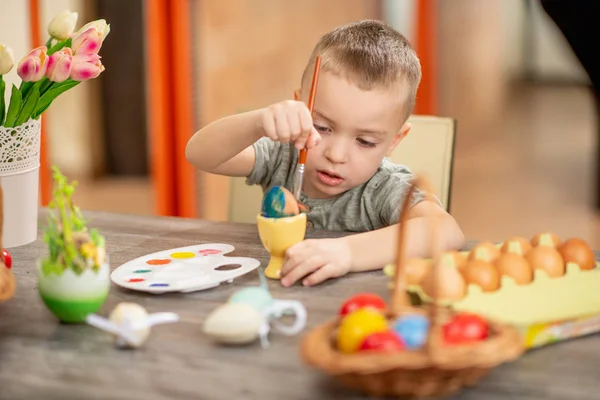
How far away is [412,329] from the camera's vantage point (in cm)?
69

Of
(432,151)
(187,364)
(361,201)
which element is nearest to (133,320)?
(187,364)

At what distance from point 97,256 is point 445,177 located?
914 millimetres

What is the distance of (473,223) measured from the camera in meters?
2.96

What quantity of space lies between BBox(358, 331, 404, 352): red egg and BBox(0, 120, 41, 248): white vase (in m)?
0.77

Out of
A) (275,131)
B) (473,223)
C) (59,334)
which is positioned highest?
(275,131)

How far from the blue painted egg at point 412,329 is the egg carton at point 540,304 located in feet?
0.28

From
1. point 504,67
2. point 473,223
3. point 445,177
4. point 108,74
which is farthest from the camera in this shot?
point 108,74

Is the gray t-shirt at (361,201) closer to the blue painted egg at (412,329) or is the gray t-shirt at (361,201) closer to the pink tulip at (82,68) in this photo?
the pink tulip at (82,68)

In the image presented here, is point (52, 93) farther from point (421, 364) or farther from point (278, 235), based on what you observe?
point (421, 364)

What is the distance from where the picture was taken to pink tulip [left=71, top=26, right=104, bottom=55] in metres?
1.18

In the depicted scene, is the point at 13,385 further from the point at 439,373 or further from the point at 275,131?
the point at 275,131

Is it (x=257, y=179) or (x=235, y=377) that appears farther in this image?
(x=257, y=179)

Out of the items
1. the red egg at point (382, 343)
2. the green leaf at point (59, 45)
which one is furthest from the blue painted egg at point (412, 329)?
the green leaf at point (59, 45)

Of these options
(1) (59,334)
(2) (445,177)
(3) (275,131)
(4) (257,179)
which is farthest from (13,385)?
(2) (445,177)
